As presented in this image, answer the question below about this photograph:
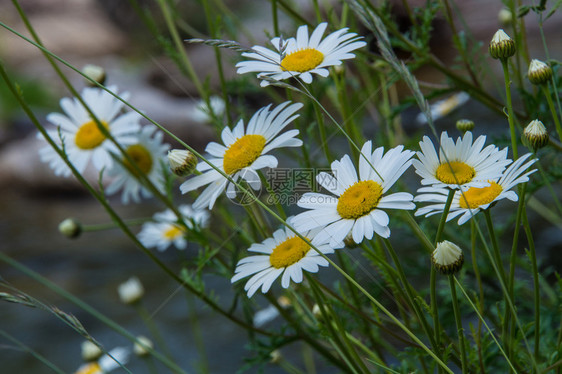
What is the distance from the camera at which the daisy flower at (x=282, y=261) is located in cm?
56

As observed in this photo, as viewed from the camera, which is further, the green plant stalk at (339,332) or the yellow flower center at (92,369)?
the yellow flower center at (92,369)

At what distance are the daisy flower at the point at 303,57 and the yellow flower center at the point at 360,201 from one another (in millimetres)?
121

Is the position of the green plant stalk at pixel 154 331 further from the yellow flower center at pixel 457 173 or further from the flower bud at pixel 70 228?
the yellow flower center at pixel 457 173

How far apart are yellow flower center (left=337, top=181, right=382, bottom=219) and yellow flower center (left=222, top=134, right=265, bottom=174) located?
0.35 ft

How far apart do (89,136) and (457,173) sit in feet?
2.24

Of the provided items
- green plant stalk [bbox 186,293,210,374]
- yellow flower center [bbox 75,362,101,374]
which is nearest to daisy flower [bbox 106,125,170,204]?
green plant stalk [bbox 186,293,210,374]

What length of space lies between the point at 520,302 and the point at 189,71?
0.74 metres

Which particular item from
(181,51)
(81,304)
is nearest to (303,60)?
(81,304)

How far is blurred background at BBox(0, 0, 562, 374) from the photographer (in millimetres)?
1932

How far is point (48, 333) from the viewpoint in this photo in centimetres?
209

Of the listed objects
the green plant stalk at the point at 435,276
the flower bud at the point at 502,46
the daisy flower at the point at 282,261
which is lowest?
the green plant stalk at the point at 435,276

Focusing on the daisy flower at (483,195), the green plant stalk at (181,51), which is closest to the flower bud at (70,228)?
the green plant stalk at (181,51)

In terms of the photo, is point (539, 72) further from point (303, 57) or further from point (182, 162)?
point (182, 162)

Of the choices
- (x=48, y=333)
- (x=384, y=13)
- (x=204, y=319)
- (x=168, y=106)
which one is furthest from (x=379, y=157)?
(x=168, y=106)
